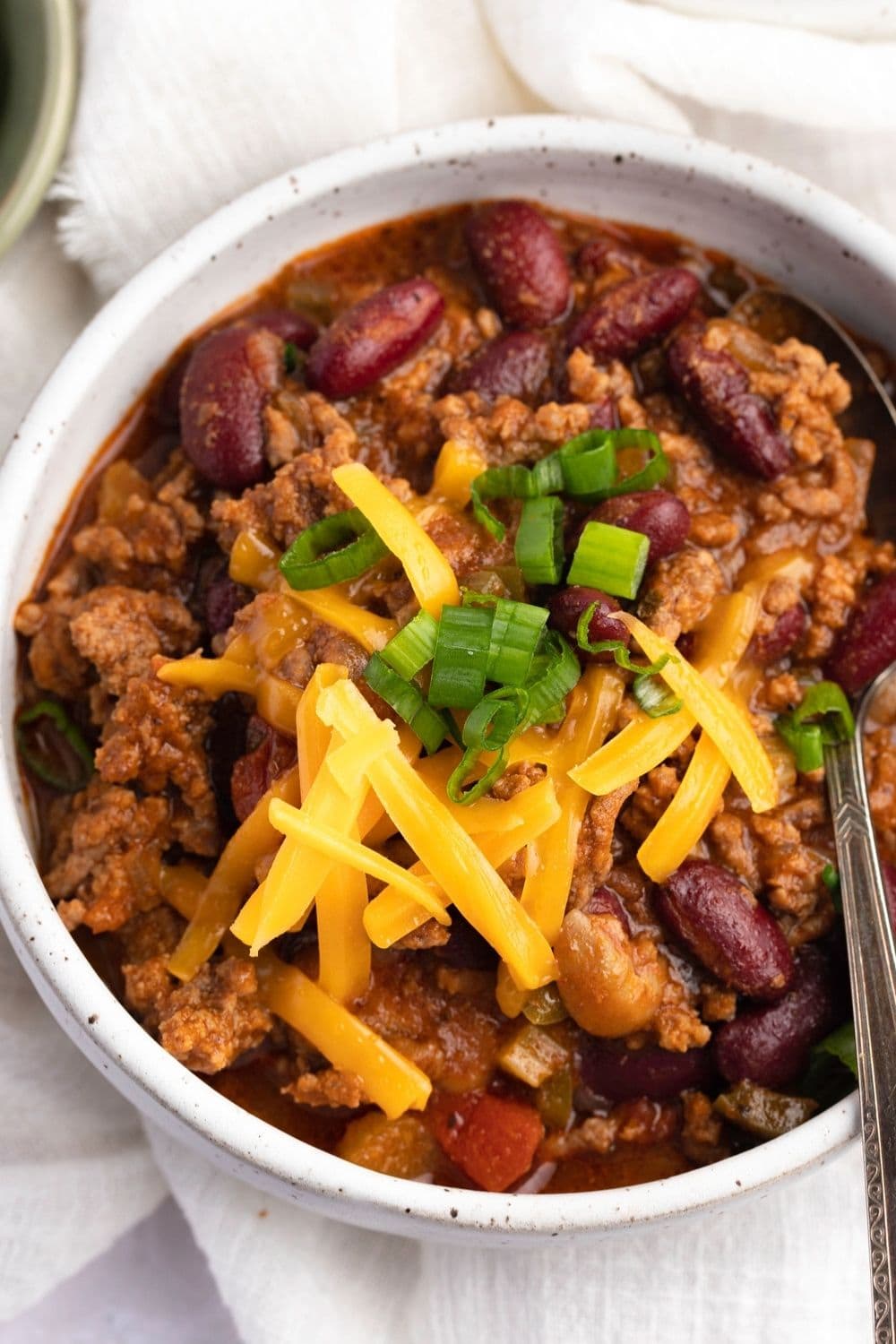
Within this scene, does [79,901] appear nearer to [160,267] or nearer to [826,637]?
[160,267]

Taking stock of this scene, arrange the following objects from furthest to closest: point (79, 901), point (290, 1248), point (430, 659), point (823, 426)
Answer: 1. point (290, 1248)
2. point (823, 426)
3. point (79, 901)
4. point (430, 659)

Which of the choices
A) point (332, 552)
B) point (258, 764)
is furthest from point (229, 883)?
point (332, 552)

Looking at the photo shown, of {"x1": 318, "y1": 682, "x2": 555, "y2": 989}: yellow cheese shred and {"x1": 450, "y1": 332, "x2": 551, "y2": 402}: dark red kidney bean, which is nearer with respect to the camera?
{"x1": 318, "y1": 682, "x2": 555, "y2": 989}: yellow cheese shred

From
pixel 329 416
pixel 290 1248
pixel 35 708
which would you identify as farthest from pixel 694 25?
pixel 290 1248

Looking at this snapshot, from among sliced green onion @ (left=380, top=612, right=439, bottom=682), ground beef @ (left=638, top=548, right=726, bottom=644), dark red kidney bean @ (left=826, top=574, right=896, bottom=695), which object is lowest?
dark red kidney bean @ (left=826, top=574, right=896, bottom=695)

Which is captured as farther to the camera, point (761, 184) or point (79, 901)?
point (761, 184)

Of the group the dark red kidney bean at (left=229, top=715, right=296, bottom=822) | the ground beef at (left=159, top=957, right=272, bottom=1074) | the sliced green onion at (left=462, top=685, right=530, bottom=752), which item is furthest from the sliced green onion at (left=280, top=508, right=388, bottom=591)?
the ground beef at (left=159, top=957, right=272, bottom=1074)

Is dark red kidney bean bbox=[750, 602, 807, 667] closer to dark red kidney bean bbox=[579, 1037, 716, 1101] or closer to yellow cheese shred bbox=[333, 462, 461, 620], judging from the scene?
yellow cheese shred bbox=[333, 462, 461, 620]
